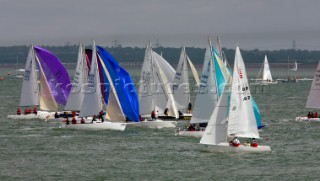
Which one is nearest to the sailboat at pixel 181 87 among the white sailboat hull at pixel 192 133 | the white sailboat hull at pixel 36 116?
the white sailboat hull at pixel 192 133

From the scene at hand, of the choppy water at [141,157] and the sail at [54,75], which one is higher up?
the sail at [54,75]

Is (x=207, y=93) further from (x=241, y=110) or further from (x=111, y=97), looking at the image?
(x=111, y=97)

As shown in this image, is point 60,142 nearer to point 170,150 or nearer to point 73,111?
point 170,150

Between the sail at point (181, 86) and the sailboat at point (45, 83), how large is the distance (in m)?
11.3

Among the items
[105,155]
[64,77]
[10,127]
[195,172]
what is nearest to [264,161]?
Answer: [195,172]

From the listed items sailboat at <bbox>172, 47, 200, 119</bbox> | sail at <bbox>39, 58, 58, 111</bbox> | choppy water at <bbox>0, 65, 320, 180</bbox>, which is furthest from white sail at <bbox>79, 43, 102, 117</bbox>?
sail at <bbox>39, 58, 58, 111</bbox>

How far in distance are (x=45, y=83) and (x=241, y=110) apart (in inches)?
1149

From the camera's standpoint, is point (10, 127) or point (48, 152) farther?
point (10, 127)

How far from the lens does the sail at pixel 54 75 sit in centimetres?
7456

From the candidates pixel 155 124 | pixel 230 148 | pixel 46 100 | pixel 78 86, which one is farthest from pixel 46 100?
pixel 230 148

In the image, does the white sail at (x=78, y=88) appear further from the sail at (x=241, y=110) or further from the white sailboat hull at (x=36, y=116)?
the sail at (x=241, y=110)

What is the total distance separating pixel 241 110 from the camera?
48.6 m

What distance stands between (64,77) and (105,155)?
27.7 m

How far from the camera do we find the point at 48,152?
49719 mm
